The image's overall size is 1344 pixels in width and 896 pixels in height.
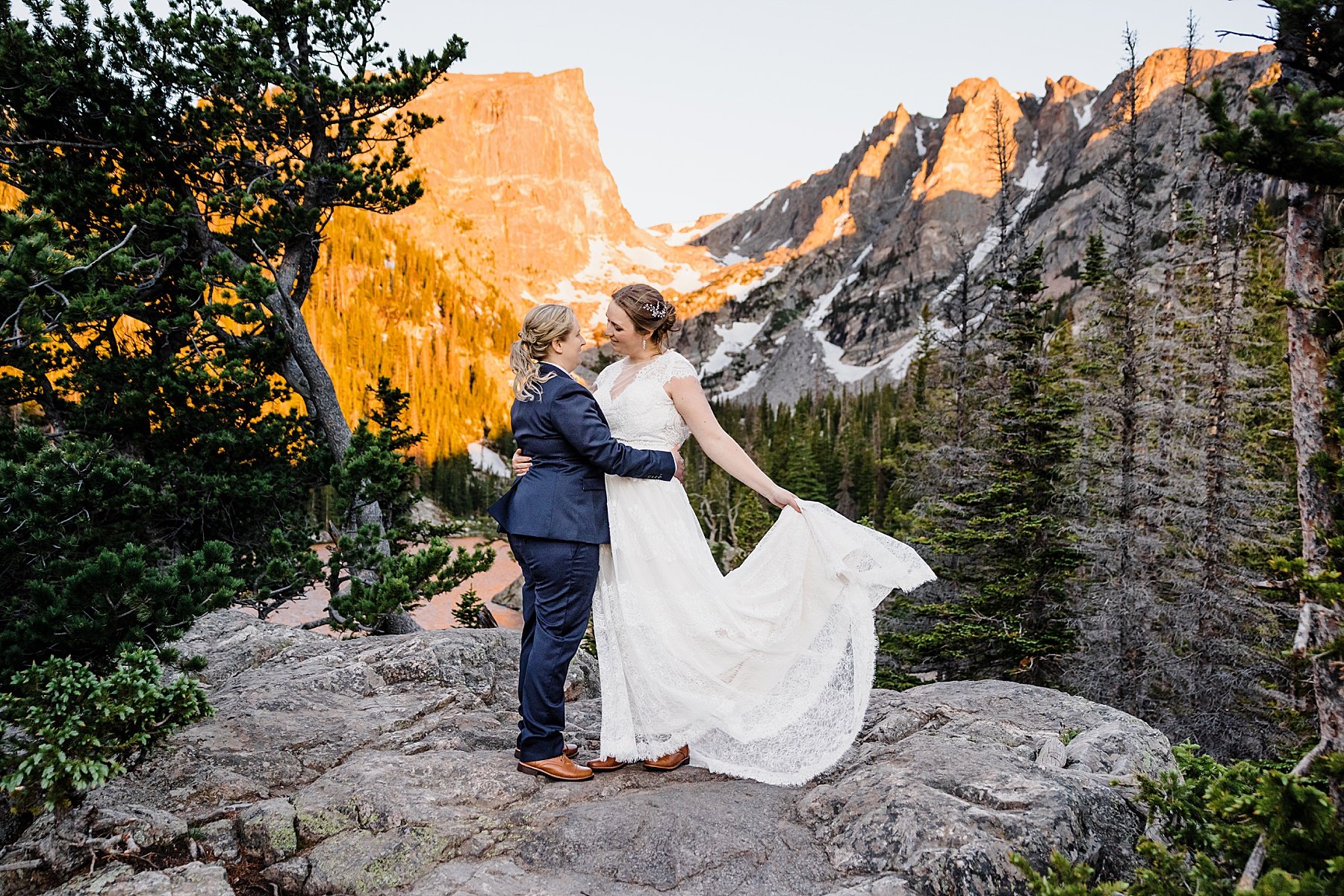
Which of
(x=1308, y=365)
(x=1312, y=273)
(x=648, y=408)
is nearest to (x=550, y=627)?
(x=648, y=408)

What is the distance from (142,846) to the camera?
11.2ft

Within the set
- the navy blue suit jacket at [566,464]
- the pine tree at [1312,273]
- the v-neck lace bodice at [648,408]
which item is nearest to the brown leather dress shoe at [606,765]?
the navy blue suit jacket at [566,464]

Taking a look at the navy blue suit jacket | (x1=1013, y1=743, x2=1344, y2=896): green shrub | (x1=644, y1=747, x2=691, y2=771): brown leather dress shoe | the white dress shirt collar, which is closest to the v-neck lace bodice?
the navy blue suit jacket

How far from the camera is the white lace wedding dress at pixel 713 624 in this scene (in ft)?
14.1

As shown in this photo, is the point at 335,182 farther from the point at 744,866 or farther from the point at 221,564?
the point at 744,866

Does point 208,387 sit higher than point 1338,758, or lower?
higher

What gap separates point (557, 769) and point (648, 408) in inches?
82.3

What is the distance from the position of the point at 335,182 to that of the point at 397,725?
7416mm

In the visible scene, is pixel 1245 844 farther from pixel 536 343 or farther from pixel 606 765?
pixel 536 343

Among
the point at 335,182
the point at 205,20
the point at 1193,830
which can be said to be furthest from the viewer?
the point at 335,182

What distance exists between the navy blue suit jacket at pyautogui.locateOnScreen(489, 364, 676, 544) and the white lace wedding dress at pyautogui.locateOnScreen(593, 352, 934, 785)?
0.22 m

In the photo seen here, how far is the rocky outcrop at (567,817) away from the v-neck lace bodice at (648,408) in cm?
193

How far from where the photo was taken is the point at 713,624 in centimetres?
439

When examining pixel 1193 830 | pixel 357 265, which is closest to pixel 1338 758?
pixel 1193 830
